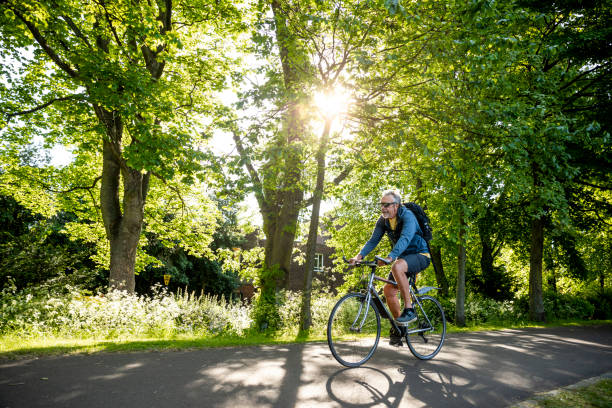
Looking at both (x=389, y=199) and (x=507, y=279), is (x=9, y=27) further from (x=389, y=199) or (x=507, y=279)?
(x=507, y=279)

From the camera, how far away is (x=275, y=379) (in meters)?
4.05

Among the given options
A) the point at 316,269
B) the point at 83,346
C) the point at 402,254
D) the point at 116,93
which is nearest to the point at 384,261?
the point at 402,254

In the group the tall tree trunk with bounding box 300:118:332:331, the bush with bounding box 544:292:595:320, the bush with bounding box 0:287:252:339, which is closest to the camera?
the bush with bounding box 0:287:252:339

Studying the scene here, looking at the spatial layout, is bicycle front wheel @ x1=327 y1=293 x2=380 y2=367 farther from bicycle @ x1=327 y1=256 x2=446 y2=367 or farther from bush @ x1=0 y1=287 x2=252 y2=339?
bush @ x1=0 y1=287 x2=252 y2=339

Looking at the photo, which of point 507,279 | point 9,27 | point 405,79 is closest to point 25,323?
point 9,27

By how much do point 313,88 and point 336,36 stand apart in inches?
66.1

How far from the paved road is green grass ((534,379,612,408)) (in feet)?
0.81

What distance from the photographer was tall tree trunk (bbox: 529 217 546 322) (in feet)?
50.2

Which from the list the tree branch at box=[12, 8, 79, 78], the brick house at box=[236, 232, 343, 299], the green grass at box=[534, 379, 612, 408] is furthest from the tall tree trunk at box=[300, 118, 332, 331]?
the brick house at box=[236, 232, 343, 299]

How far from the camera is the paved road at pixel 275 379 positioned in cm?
337

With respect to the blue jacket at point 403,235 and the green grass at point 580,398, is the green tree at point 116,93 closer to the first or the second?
the blue jacket at point 403,235

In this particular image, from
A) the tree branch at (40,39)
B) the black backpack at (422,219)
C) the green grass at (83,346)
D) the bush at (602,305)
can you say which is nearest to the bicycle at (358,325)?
the black backpack at (422,219)

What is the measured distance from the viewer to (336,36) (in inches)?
328

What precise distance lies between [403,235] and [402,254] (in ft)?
1.63
